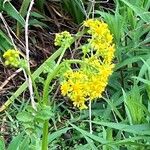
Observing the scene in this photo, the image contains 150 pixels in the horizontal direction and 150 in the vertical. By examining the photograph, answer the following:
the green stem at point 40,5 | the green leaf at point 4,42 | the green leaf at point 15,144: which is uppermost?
the green leaf at point 4,42

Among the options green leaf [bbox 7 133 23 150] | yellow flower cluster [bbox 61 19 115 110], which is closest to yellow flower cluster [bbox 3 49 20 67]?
yellow flower cluster [bbox 61 19 115 110]

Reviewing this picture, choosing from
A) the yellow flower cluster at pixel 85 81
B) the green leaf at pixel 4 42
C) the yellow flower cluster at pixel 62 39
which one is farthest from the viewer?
the green leaf at pixel 4 42

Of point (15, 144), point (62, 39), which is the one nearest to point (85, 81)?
point (62, 39)

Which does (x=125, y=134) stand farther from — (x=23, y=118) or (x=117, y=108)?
(x=23, y=118)

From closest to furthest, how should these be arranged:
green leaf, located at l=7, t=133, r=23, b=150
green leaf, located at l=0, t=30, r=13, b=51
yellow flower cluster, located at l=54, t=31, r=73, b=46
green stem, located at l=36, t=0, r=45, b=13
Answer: yellow flower cluster, located at l=54, t=31, r=73, b=46 < green leaf, located at l=7, t=133, r=23, b=150 < green leaf, located at l=0, t=30, r=13, b=51 < green stem, located at l=36, t=0, r=45, b=13

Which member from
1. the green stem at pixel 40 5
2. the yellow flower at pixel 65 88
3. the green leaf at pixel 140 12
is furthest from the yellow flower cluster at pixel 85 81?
the green stem at pixel 40 5

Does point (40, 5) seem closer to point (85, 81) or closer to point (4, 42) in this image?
point (4, 42)

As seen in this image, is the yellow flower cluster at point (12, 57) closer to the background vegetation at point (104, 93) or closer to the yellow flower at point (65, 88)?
the yellow flower at point (65, 88)

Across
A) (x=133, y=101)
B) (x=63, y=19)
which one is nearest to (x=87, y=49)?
(x=133, y=101)

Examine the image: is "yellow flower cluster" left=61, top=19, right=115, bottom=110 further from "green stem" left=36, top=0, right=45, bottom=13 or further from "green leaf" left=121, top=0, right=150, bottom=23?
"green stem" left=36, top=0, right=45, bottom=13

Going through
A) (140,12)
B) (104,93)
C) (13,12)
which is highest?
(13,12)

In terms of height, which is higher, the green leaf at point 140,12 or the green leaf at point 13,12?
the green leaf at point 13,12
